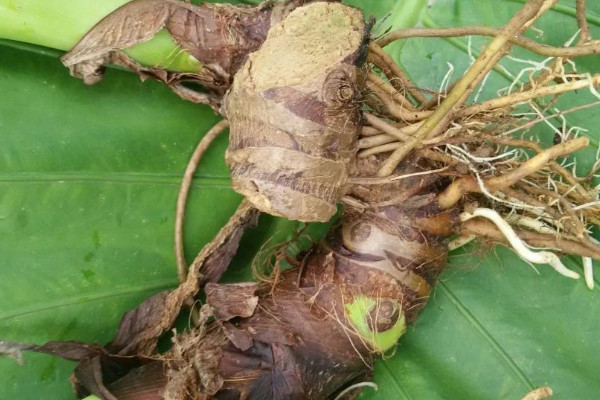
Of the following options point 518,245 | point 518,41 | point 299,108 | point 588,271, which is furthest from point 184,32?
point 588,271

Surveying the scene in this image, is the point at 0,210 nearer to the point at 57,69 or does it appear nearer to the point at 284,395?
the point at 57,69

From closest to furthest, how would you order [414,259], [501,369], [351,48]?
[351,48] < [414,259] < [501,369]

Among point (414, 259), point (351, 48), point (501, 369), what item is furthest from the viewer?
point (501, 369)

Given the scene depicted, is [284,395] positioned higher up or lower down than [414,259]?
lower down

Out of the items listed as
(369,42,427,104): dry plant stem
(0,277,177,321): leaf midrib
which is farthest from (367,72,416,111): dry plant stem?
(0,277,177,321): leaf midrib

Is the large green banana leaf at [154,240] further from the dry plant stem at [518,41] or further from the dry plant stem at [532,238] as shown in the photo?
the dry plant stem at [518,41]

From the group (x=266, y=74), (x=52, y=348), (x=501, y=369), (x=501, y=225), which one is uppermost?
(x=266, y=74)

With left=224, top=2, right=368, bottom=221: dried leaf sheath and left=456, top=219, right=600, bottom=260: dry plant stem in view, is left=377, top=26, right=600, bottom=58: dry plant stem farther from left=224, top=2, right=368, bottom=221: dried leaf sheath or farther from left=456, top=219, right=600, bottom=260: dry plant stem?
left=456, top=219, right=600, bottom=260: dry plant stem

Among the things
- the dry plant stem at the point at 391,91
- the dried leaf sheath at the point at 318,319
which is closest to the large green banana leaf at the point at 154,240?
the dried leaf sheath at the point at 318,319

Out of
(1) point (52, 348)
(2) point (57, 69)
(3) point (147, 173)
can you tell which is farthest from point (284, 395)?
(2) point (57, 69)
